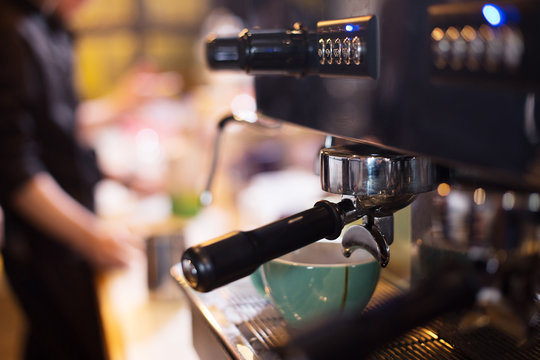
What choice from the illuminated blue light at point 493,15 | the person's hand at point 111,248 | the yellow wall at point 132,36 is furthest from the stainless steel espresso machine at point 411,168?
the yellow wall at point 132,36

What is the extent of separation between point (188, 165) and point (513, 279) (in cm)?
107

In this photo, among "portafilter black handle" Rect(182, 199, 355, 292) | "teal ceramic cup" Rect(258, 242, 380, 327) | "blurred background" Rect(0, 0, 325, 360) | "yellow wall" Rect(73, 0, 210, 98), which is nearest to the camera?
"portafilter black handle" Rect(182, 199, 355, 292)

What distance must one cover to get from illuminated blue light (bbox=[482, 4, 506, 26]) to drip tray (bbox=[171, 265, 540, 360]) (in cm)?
21

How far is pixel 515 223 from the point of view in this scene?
38 cm

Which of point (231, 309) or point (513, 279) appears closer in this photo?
point (513, 279)

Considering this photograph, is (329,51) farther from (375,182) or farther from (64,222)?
(64,222)

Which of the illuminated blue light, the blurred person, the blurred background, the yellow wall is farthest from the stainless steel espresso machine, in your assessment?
the yellow wall

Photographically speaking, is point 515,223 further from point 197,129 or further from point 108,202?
point 197,129

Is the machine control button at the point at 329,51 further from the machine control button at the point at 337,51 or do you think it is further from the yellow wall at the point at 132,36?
the yellow wall at the point at 132,36

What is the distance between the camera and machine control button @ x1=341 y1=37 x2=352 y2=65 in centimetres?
39

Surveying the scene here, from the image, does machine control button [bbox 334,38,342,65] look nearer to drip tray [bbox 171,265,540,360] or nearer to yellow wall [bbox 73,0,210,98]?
drip tray [bbox 171,265,540,360]

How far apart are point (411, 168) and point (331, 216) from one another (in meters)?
0.07

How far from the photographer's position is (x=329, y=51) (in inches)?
16.6

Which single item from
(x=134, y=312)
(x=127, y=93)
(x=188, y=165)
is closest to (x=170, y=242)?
(x=134, y=312)
